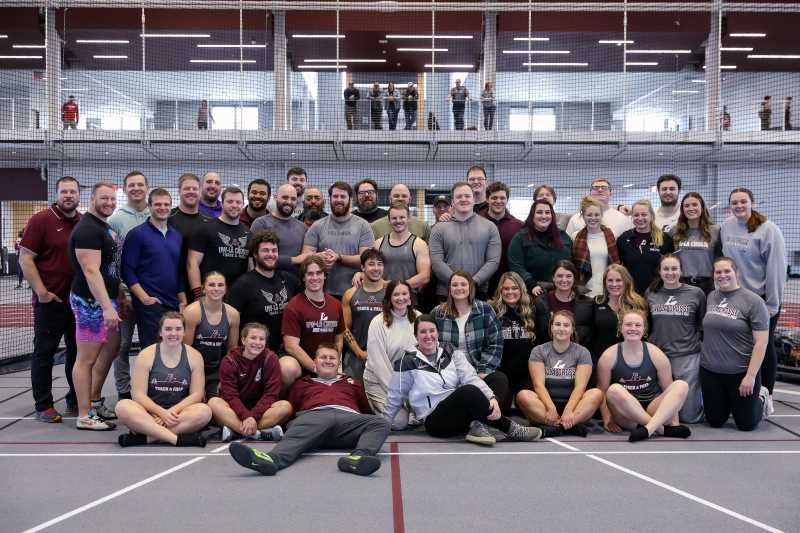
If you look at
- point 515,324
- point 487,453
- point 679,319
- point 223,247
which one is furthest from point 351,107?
point 487,453

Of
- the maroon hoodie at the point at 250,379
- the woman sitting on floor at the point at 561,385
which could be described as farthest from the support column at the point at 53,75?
the woman sitting on floor at the point at 561,385

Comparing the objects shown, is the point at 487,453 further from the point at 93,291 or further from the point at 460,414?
the point at 93,291

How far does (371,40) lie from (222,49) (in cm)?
411

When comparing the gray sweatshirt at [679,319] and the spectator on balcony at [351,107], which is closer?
the gray sweatshirt at [679,319]

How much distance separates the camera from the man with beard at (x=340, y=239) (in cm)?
595

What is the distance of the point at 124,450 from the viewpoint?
15.0ft

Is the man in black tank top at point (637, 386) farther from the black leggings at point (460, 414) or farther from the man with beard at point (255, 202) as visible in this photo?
the man with beard at point (255, 202)

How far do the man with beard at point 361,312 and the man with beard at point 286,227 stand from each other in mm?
659

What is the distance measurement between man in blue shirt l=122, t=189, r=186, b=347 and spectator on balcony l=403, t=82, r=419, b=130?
12933mm

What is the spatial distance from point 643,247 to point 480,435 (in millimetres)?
2382

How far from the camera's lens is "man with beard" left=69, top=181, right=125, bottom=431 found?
5094 millimetres

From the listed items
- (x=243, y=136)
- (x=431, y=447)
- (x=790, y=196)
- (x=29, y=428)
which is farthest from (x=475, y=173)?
(x=790, y=196)

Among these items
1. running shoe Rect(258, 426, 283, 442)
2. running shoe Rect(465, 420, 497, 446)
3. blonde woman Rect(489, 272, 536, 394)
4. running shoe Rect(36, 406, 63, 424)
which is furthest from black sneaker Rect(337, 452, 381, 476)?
running shoe Rect(36, 406, 63, 424)

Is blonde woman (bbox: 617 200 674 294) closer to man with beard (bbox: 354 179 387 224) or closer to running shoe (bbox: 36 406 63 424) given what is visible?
man with beard (bbox: 354 179 387 224)
